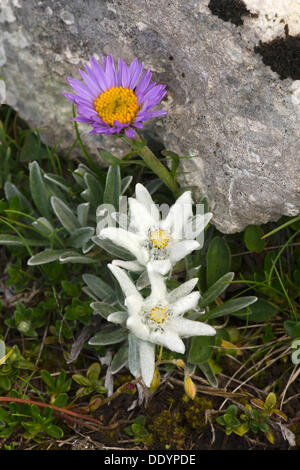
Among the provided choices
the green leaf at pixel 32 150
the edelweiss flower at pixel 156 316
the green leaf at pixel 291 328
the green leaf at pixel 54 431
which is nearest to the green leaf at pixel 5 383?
the green leaf at pixel 54 431

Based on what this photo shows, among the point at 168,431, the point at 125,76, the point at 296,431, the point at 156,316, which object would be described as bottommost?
the point at 296,431

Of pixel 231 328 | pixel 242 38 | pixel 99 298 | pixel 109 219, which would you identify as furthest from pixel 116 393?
pixel 242 38

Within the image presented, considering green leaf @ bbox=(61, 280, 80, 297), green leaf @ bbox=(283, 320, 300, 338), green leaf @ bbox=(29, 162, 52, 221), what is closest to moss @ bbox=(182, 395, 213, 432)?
green leaf @ bbox=(283, 320, 300, 338)

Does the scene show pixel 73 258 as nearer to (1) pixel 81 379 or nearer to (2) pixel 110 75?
(1) pixel 81 379

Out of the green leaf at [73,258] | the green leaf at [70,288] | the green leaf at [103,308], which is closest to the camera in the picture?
the green leaf at [103,308]

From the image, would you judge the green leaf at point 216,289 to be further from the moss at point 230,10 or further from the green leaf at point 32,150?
the green leaf at point 32,150

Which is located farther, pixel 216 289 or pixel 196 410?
pixel 196 410

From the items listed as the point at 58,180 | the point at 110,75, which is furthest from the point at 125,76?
the point at 58,180
